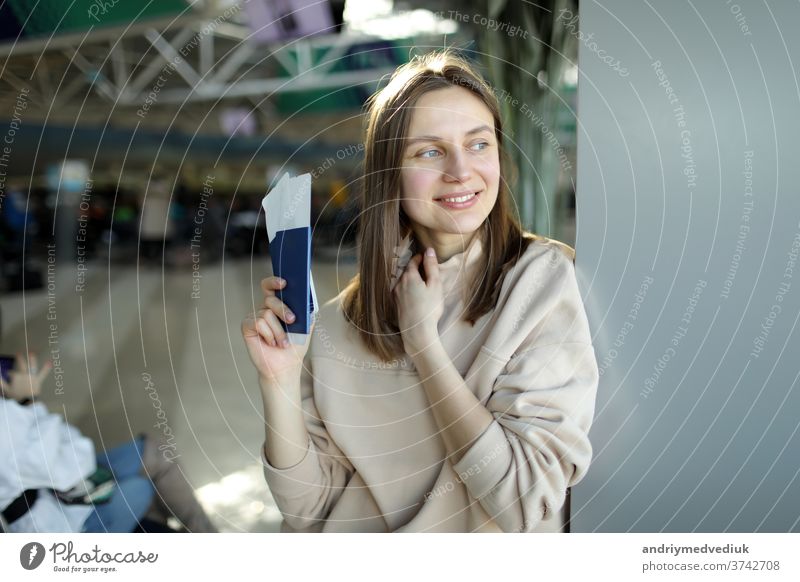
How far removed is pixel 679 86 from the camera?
893mm

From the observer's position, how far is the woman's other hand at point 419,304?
0.82 m

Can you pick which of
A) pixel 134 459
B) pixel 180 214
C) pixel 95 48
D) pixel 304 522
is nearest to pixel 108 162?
pixel 180 214

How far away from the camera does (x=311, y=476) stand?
876mm

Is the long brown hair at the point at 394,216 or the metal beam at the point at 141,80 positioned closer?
the long brown hair at the point at 394,216

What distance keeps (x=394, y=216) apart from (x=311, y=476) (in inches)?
13.1

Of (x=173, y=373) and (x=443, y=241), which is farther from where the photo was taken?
(x=173, y=373)

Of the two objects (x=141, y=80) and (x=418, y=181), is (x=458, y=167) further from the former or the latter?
(x=141, y=80)
